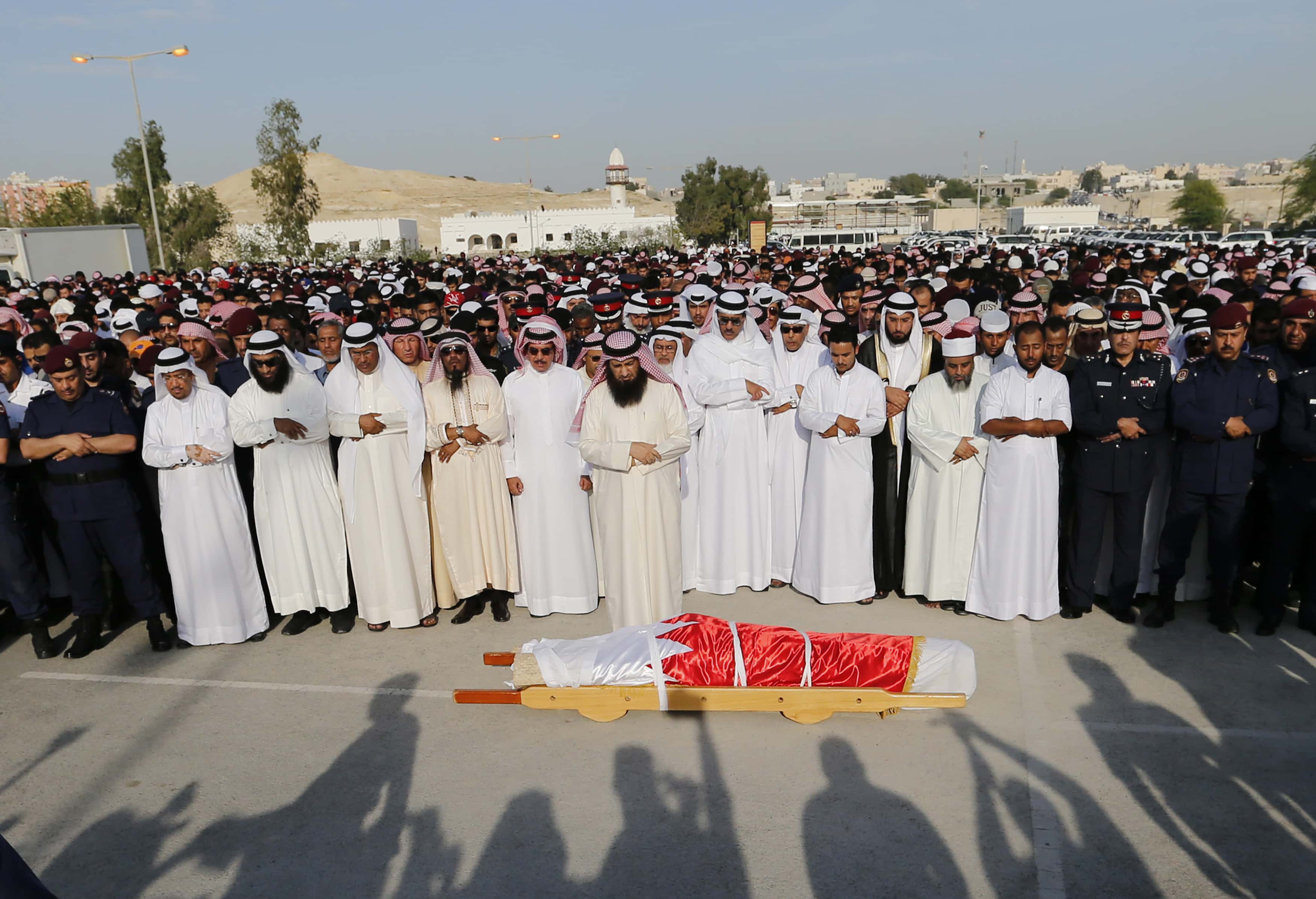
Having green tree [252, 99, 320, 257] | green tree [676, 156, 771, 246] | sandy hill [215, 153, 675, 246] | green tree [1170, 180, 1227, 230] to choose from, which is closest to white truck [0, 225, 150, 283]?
green tree [252, 99, 320, 257]

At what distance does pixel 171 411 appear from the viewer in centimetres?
492

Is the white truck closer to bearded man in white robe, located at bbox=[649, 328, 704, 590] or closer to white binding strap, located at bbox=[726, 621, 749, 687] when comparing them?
bearded man in white robe, located at bbox=[649, 328, 704, 590]

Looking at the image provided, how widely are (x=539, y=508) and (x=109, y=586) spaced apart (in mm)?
2806

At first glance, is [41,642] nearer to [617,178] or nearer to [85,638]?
[85,638]

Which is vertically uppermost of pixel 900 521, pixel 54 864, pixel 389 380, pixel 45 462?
pixel 389 380

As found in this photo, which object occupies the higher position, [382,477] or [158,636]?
[382,477]

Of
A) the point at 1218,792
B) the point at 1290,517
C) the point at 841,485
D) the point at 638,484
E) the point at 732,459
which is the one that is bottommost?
the point at 1218,792

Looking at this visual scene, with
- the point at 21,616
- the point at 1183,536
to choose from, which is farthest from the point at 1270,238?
the point at 21,616

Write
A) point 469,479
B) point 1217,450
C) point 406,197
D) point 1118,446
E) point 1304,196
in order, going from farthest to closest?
point 406,197, point 1304,196, point 469,479, point 1118,446, point 1217,450

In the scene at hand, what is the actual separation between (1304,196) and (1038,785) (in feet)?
188

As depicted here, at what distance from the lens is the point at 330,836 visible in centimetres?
337

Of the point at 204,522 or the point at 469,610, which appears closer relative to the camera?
the point at 204,522

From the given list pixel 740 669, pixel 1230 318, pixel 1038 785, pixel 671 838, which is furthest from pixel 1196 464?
pixel 671 838

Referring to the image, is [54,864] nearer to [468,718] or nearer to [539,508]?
[468,718]
